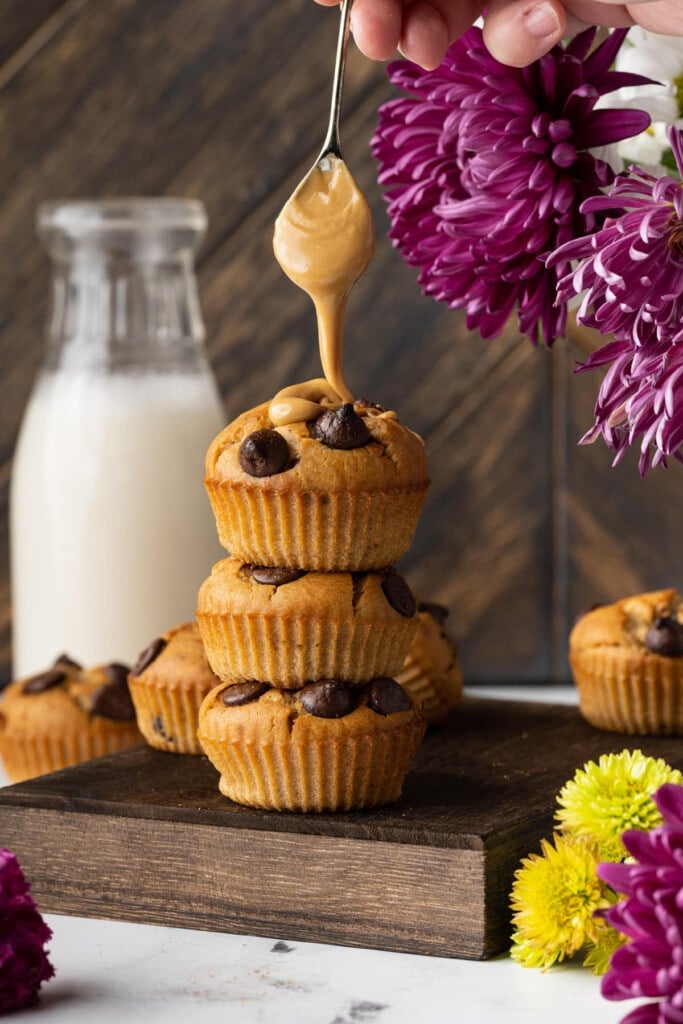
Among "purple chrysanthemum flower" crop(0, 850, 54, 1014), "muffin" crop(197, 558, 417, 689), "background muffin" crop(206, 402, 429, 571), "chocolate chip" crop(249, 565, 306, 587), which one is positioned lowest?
"purple chrysanthemum flower" crop(0, 850, 54, 1014)

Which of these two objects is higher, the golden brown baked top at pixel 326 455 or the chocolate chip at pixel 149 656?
the golden brown baked top at pixel 326 455

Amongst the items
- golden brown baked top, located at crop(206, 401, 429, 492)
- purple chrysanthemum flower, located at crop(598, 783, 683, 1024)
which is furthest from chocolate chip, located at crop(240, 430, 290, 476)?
purple chrysanthemum flower, located at crop(598, 783, 683, 1024)

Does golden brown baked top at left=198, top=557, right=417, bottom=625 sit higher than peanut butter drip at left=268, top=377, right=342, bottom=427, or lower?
lower

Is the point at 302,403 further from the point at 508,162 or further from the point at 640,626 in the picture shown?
the point at 640,626

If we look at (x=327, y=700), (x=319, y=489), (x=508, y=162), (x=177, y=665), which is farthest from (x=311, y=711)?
(x=508, y=162)

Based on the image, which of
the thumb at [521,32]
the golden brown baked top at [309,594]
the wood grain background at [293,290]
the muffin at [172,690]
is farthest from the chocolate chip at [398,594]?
the wood grain background at [293,290]

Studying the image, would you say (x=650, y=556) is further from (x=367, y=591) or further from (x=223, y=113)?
(x=367, y=591)

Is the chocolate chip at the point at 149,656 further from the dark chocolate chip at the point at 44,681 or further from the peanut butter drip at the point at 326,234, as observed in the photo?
the peanut butter drip at the point at 326,234

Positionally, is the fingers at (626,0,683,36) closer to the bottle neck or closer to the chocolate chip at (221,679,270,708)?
the chocolate chip at (221,679,270,708)
